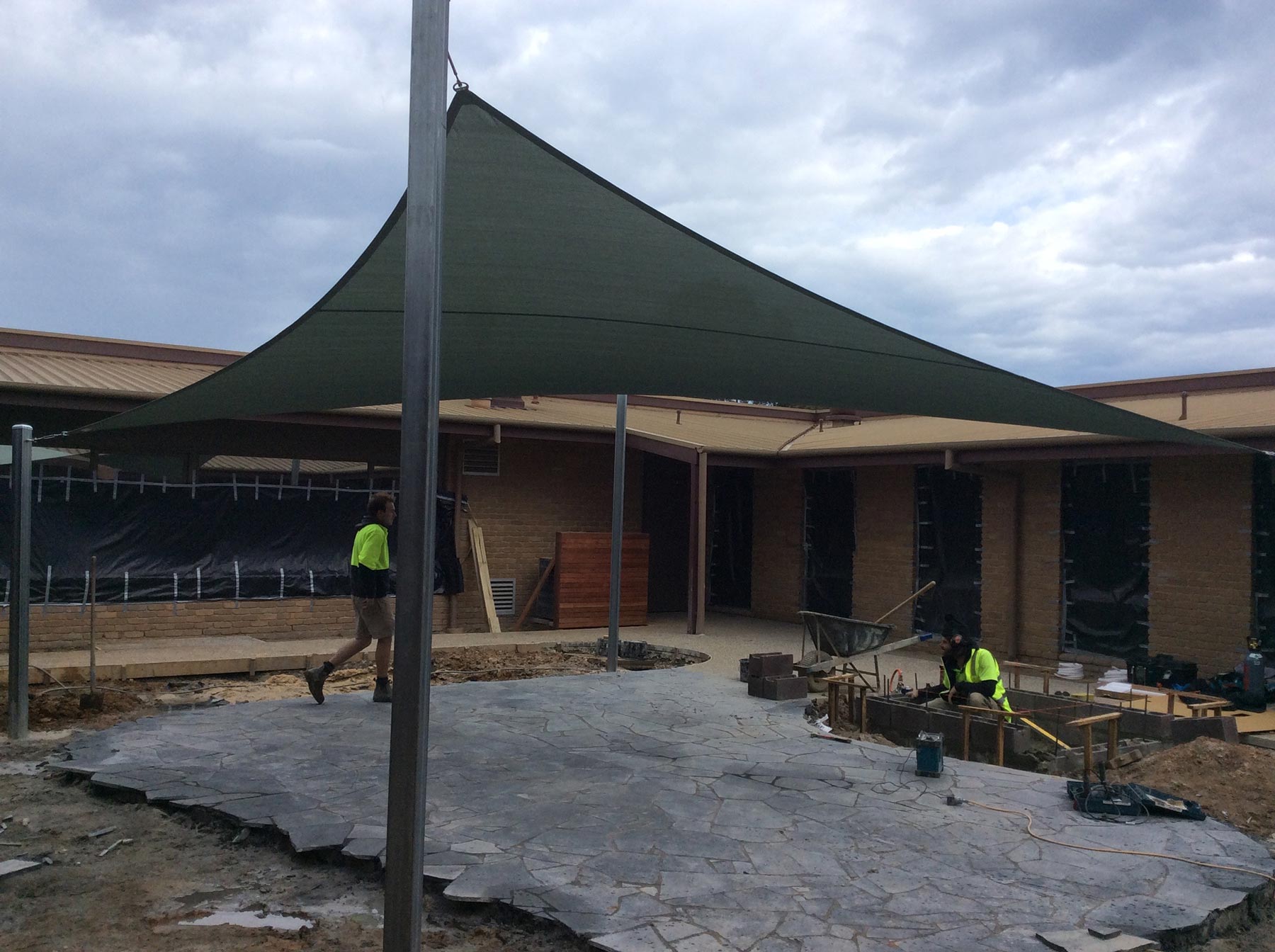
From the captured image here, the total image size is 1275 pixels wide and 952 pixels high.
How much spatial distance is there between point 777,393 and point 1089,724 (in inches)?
104

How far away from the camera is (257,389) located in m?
5.31

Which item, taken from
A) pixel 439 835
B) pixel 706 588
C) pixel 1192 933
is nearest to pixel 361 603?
pixel 439 835

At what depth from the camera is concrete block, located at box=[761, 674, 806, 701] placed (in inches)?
312

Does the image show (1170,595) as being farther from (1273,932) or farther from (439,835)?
(439,835)

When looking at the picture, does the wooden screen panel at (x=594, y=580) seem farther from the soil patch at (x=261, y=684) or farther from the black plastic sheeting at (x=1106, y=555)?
the black plastic sheeting at (x=1106, y=555)

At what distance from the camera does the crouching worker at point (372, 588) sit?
662 cm

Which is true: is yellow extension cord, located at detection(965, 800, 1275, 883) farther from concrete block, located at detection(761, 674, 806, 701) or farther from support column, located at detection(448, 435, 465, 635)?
support column, located at detection(448, 435, 465, 635)

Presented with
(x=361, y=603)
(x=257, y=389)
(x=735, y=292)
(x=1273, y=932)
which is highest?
(x=735, y=292)

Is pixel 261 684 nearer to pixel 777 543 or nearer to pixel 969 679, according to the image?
pixel 969 679

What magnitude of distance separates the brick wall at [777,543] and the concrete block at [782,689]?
6448 mm

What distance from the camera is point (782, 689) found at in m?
7.93

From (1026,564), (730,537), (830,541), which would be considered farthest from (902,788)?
(730,537)

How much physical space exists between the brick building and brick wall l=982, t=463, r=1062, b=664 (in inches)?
0.9

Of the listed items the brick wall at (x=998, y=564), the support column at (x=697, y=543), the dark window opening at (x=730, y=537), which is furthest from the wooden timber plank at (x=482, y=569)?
the brick wall at (x=998, y=564)
